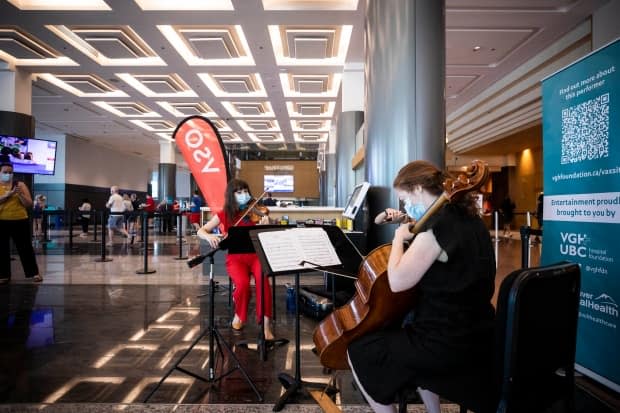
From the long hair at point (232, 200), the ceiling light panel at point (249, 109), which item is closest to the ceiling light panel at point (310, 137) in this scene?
the ceiling light panel at point (249, 109)

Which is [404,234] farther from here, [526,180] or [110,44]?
[526,180]

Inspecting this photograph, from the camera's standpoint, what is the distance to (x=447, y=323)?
1334 mm

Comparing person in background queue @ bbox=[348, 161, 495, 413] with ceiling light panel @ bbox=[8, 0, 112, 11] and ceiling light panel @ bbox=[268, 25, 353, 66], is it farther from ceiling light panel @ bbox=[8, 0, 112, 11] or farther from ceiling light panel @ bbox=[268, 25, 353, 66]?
ceiling light panel @ bbox=[8, 0, 112, 11]

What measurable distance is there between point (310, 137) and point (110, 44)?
10831 mm

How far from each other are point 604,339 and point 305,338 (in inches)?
82.2

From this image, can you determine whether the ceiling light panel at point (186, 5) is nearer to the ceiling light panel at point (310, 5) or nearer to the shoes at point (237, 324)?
the ceiling light panel at point (310, 5)

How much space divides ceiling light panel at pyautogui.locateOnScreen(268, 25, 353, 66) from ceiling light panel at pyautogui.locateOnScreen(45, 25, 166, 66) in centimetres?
267

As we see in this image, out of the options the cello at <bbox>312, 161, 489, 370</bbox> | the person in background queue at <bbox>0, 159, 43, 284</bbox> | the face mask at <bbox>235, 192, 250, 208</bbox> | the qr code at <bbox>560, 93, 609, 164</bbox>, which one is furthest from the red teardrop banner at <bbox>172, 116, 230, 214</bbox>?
the qr code at <bbox>560, 93, 609, 164</bbox>

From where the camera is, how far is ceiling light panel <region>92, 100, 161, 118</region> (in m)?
11.6

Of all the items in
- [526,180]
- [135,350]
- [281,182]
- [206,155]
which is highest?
[281,182]

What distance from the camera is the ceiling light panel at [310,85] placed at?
9.58 m

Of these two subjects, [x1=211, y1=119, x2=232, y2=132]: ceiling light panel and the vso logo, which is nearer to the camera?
the vso logo

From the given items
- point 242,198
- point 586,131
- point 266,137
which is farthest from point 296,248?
point 266,137

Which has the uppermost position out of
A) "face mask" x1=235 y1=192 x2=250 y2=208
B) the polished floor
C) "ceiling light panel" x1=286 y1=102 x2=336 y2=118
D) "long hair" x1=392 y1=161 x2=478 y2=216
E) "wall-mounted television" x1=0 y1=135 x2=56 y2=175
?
"ceiling light panel" x1=286 y1=102 x2=336 y2=118
